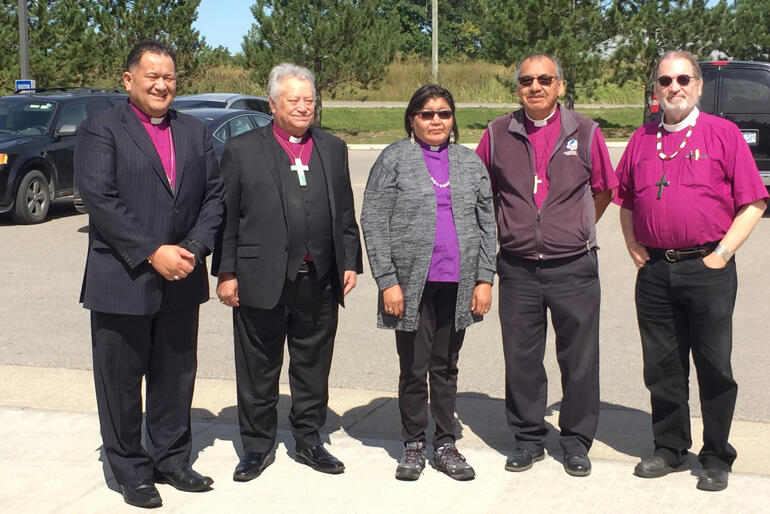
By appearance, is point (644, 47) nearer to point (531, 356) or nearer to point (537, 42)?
point (537, 42)

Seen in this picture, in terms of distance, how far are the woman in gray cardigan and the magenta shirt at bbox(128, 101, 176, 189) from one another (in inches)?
36.0

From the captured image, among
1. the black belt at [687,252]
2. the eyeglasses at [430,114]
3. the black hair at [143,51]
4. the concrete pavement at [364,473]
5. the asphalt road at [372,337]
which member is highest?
the black hair at [143,51]

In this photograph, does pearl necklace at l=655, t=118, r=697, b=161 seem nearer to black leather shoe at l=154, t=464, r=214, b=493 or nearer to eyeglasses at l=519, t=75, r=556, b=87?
eyeglasses at l=519, t=75, r=556, b=87

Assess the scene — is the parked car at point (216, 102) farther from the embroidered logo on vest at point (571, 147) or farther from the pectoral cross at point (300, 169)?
the embroidered logo on vest at point (571, 147)

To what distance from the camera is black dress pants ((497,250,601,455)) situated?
523 centimetres

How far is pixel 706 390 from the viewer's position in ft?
16.8

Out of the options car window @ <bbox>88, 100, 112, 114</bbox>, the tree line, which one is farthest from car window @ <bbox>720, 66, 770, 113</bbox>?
the tree line

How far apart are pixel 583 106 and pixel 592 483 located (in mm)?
42130

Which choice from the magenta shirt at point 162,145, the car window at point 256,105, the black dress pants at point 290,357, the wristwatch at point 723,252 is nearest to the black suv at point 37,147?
the car window at point 256,105

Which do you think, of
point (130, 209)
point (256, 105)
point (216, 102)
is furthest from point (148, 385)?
point (256, 105)

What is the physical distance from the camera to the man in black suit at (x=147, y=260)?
474 centimetres

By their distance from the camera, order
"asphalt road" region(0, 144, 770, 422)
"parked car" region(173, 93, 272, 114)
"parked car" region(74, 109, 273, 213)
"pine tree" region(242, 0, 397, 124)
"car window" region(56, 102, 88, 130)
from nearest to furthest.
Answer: "asphalt road" region(0, 144, 770, 422) < "parked car" region(74, 109, 273, 213) < "car window" region(56, 102, 88, 130) < "parked car" region(173, 93, 272, 114) < "pine tree" region(242, 0, 397, 124)

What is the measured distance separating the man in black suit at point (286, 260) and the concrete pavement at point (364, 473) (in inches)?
9.4

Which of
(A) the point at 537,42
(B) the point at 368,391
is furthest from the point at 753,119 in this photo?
(A) the point at 537,42
